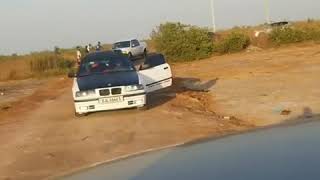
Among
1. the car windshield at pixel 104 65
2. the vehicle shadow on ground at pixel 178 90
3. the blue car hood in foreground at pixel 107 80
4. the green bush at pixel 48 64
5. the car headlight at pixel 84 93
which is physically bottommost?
the green bush at pixel 48 64

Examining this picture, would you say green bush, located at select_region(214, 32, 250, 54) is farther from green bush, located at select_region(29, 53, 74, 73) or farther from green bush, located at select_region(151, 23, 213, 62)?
green bush, located at select_region(29, 53, 74, 73)

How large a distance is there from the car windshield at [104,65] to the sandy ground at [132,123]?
119 cm

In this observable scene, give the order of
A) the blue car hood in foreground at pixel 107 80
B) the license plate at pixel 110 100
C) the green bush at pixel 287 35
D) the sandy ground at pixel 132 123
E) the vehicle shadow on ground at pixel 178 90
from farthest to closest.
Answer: the green bush at pixel 287 35, the vehicle shadow on ground at pixel 178 90, the blue car hood in foreground at pixel 107 80, the license plate at pixel 110 100, the sandy ground at pixel 132 123

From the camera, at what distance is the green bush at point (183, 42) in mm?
48000

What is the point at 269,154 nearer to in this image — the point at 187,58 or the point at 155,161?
the point at 155,161

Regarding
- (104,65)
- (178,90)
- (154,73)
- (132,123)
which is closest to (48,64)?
(178,90)

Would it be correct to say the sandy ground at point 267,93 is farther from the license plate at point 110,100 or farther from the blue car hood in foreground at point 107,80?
the license plate at point 110,100

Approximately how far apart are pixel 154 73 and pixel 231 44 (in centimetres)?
3290

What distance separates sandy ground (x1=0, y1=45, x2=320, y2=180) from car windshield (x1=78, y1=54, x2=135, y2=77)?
1.19 meters

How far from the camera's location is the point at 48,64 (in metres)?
53.4

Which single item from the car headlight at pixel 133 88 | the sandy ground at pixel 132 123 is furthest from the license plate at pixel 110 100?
the sandy ground at pixel 132 123

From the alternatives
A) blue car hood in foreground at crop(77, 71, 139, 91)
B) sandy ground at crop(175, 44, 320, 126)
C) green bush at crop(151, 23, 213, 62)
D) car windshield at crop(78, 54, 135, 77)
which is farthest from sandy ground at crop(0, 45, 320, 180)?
green bush at crop(151, 23, 213, 62)

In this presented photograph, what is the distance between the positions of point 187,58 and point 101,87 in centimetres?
3276

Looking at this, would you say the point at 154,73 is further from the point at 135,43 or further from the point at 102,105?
the point at 135,43
